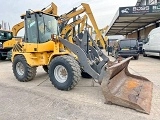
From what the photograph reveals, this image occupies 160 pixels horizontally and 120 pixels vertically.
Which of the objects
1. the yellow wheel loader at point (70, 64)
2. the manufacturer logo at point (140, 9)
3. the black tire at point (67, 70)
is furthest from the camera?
the manufacturer logo at point (140, 9)

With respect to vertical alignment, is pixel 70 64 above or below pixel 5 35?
below

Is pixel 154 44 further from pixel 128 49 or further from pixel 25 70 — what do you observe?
pixel 25 70

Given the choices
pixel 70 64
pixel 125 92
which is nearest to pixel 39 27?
pixel 70 64

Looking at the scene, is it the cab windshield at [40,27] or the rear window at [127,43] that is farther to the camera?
the rear window at [127,43]

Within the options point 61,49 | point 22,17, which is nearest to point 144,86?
point 61,49

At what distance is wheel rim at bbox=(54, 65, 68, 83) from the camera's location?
5734mm

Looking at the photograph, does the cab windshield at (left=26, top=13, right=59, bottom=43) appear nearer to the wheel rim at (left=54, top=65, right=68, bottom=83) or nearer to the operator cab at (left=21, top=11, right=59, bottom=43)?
the operator cab at (left=21, top=11, right=59, bottom=43)

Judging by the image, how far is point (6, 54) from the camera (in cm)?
1556

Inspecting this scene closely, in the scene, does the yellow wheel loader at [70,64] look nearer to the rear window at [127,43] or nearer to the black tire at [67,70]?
the black tire at [67,70]

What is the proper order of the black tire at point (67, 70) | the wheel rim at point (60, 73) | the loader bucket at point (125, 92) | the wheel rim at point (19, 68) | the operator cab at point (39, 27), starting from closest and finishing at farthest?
1. the loader bucket at point (125, 92)
2. the black tire at point (67, 70)
3. the wheel rim at point (60, 73)
4. the operator cab at point (39, 27)
5. the wheel rim at point (19, 68)

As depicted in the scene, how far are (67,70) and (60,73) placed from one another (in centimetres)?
45

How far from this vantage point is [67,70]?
18.0 feet

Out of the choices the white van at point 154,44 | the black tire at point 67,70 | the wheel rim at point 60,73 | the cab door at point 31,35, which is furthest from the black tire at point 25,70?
the white van at point 154,44

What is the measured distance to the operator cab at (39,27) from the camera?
662cm
